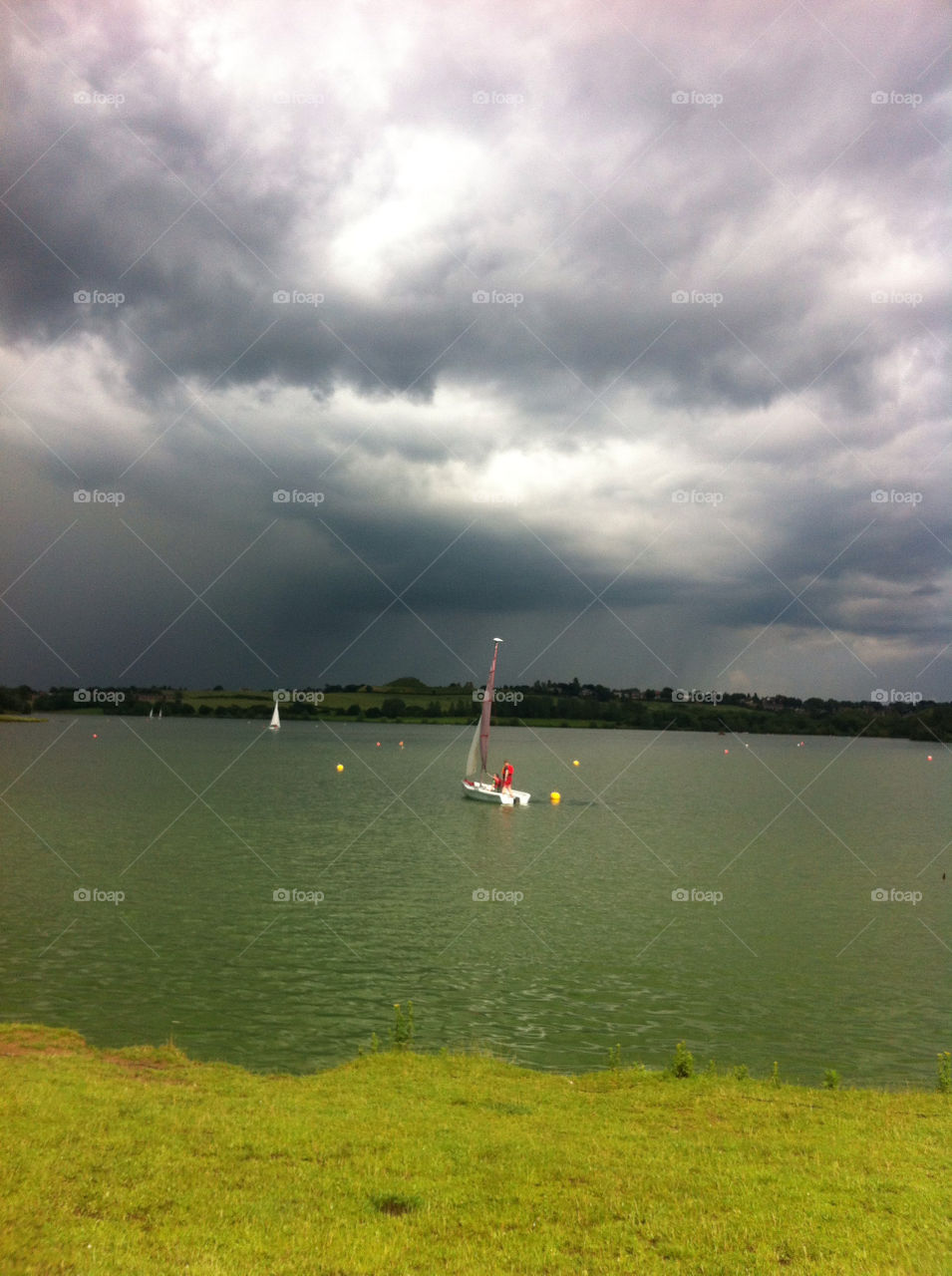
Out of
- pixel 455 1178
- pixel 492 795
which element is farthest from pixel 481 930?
pixel 492 795

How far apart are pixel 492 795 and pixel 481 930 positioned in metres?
40.3

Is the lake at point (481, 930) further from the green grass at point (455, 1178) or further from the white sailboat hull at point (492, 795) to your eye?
the green grass at point (455, 1178)

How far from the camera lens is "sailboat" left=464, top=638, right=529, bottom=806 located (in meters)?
66.7

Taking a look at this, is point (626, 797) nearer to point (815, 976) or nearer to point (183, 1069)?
point (815, 976)

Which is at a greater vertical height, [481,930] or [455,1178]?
[455,1178]

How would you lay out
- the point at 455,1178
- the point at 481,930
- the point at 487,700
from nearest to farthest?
the point at 455,1178 → the point at 481,930 → the point at 487,700

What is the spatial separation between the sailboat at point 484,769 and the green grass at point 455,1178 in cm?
5183

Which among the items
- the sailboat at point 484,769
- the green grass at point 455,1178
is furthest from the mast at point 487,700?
the green grass at point 455,1178

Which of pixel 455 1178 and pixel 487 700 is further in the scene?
pixel 487 700

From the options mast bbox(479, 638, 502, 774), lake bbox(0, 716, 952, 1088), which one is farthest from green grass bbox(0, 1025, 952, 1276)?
mast bbox(479, 638, 502, 774)

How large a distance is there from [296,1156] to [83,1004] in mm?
13580

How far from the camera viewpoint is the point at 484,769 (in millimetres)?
74938

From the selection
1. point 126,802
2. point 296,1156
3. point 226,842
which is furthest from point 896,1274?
point 126,802

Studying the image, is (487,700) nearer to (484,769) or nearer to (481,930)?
(484,769)
